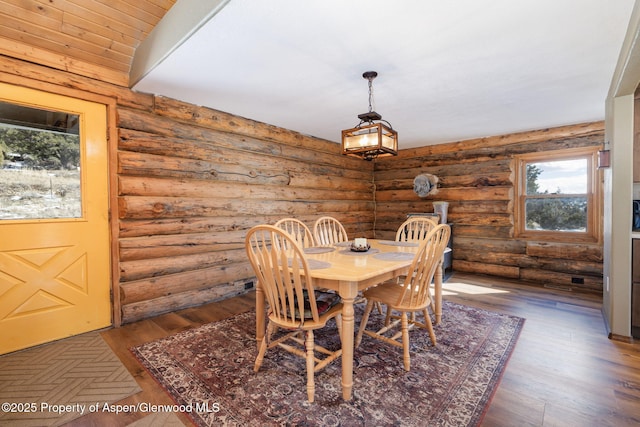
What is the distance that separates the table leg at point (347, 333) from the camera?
1.77 metres

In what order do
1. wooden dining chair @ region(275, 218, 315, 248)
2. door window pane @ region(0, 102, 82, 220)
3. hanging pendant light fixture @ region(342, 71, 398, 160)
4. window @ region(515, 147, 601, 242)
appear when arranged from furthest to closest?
window @ region(515, 147, 601, 242) → wooden dining chair @ region(275, 218, 315, 248) → door window pane @ region(0, 102, 82, 220) → hanging pendant light fixture @ region(342, 71, 398, 160)

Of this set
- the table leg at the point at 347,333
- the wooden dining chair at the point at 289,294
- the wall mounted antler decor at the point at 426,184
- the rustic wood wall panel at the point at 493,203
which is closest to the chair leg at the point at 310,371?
the wooden dining chair at the point at 289,294

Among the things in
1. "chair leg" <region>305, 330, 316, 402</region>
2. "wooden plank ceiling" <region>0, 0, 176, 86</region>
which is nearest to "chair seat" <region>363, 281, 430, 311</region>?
"chair leg" <region>305, 330, 316, 402</region>

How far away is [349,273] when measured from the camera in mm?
1849

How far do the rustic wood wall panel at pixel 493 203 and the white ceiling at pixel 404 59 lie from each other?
676mm

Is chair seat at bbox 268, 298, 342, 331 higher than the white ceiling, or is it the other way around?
the white ceiling

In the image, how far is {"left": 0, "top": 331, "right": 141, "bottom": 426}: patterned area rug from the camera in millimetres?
1701

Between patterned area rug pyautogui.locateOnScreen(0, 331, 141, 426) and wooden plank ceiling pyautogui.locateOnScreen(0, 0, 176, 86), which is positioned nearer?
patterned area rug pyautogui.locateOnScreen(0, 331, 141, 426)

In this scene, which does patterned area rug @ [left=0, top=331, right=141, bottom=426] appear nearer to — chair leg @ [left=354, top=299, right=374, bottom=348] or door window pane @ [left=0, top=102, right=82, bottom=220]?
door window pane @ [left=0, top=102, right=82, bottom=220]

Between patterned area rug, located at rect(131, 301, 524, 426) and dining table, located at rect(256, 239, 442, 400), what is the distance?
0.19 meters

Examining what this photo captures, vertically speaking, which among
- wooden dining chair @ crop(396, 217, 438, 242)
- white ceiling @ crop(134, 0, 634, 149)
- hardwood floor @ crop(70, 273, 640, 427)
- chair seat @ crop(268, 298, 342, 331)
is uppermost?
white ceiling @ crop(134, 0, 634, 149)

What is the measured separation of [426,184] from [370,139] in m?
3.19

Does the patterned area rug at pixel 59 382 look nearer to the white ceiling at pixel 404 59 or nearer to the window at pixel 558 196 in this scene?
the white ceiling at pixel 404 59

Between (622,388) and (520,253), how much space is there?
3017 mm
